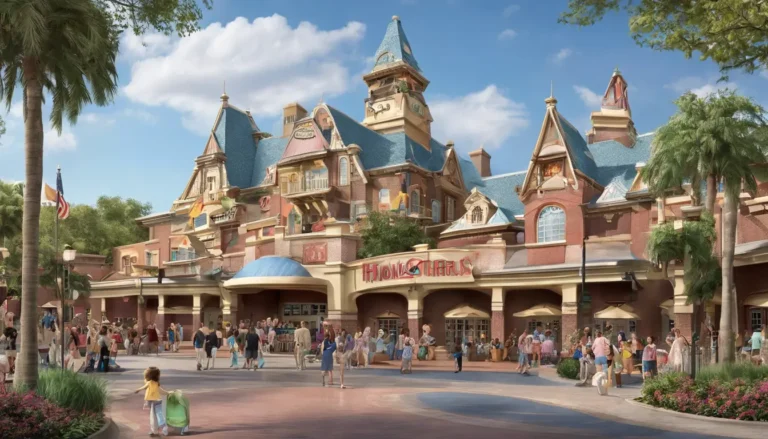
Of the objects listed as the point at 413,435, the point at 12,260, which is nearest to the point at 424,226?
the point at 12,260

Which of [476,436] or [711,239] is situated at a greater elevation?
[711,239]

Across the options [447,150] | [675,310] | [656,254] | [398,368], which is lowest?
[398,368]

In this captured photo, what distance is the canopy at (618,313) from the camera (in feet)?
117

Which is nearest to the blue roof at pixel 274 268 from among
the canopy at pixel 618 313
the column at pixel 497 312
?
the column at pixel 497 312

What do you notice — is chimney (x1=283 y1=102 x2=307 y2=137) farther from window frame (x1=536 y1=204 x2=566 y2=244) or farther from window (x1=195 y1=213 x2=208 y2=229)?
window frame (x1=536 y1=204 x2=566 y2=244)

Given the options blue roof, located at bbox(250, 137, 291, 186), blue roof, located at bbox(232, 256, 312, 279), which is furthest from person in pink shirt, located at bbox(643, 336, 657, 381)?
blue roof, located at bbox(250, 137, 291, 186)

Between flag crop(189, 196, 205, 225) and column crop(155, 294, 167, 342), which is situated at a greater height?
flag crop(189, 196, 205, 225)

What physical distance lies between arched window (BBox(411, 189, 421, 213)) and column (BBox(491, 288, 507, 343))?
12695mm

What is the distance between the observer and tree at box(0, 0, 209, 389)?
13.9m

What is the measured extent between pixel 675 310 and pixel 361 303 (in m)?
19.0

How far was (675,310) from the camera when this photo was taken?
33406mm

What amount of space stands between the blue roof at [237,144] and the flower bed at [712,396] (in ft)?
155

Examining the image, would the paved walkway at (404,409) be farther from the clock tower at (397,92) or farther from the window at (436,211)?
the clock tower at (397,92)

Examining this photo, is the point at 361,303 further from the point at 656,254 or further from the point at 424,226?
the point at 656,254
